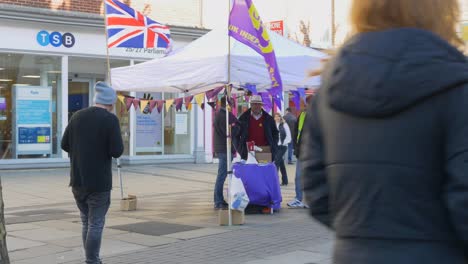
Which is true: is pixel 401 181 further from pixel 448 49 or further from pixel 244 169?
pixel 244 169

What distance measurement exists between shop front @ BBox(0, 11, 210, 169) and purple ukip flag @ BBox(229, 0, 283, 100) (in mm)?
7219

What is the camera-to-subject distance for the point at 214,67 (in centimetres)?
866

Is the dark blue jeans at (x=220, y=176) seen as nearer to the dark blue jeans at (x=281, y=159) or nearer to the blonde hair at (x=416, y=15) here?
the dark blue jeans at (x=281, y=159)

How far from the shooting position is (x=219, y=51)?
29.1 feet

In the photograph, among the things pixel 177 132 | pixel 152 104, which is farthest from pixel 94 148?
pixel 177 132

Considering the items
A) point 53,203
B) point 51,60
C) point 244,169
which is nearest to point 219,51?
point 244,169

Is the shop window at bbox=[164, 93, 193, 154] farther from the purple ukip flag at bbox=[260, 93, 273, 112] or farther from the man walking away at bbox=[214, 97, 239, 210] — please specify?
the man walking away at bbox=[214, 97, 239, 210]

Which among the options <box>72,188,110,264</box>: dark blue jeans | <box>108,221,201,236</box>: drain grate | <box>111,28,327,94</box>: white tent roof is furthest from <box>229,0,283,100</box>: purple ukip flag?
<box>72,188,110,264</box>: dark blue jeans

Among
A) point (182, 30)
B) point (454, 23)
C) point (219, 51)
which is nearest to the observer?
point (454, 23)

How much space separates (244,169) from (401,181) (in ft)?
25.0

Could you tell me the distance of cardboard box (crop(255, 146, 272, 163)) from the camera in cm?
964

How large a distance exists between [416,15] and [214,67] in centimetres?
686

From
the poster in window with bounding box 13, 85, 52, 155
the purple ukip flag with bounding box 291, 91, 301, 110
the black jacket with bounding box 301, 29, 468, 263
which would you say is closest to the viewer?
the black jacket with bounding box 301, 29, 468, 263

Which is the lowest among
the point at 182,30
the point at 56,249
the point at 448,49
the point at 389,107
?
the point at 56,249
